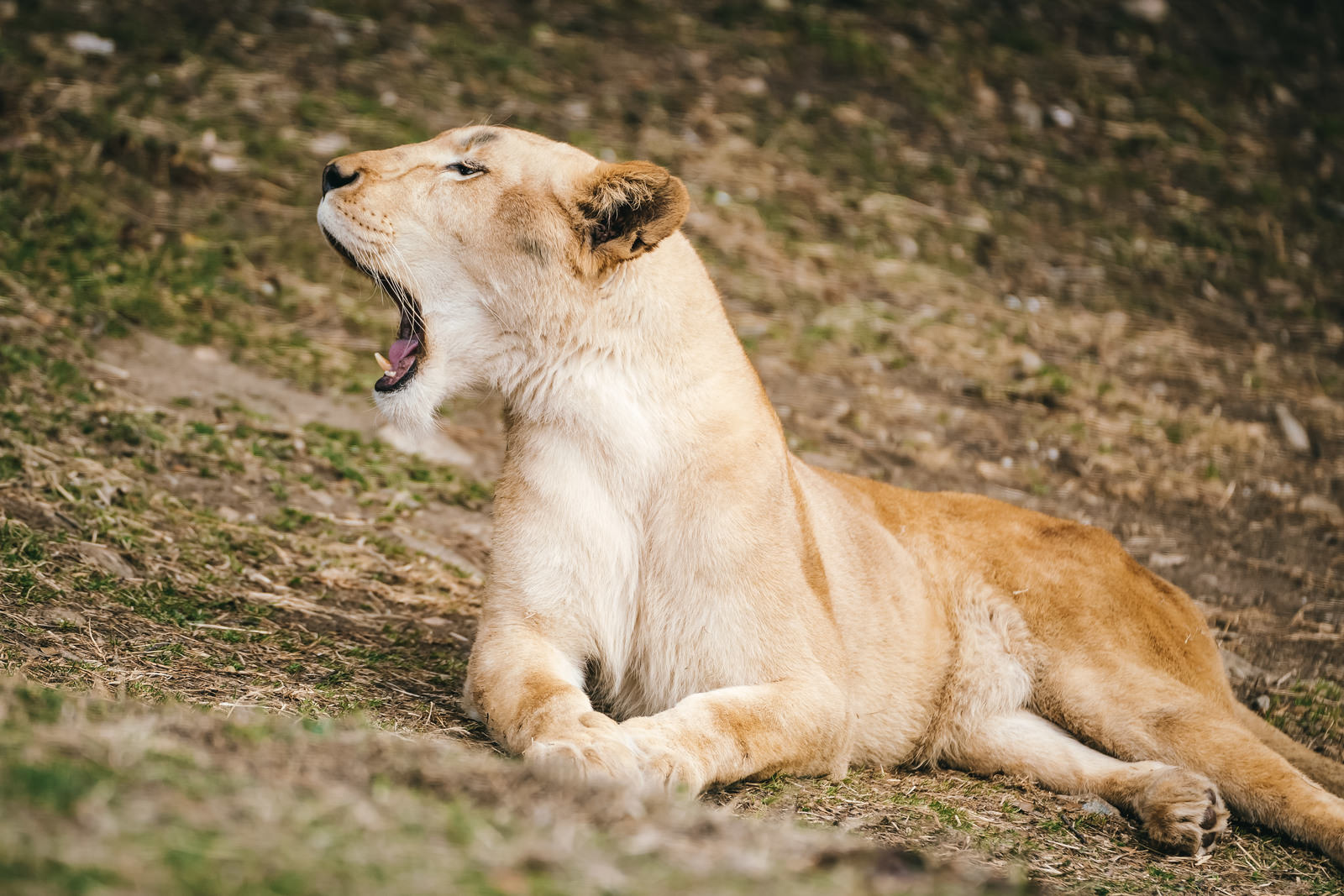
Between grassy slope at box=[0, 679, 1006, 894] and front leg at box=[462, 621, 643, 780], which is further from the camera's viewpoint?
front leg at box=[462, 621, 643, 780]

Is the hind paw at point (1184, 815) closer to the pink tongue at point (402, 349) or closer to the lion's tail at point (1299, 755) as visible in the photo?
the lion's tail at point (1299, 755)

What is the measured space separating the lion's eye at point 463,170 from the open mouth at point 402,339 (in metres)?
0.38

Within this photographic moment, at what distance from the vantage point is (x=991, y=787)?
13.5ft

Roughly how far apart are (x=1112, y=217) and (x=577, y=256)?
7112 mm

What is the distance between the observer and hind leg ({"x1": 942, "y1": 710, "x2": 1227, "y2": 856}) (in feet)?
12.2

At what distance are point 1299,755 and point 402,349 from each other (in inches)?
129

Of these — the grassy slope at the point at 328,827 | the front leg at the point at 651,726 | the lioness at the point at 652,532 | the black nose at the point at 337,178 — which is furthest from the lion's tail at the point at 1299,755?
the black nose at the point at 337,178

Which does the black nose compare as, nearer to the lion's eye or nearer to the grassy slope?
the lion's eye

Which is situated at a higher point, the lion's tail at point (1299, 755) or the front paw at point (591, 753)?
the front paw at point (591, 753)

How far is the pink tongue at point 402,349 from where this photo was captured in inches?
157

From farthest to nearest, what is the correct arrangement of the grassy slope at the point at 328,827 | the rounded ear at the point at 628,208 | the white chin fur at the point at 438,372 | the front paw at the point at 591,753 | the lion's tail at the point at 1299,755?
the lion's tail at the point at 1299,755 < the white chin fur at the point at 438,372 < the rounded ear at the point at 628,208 < the front paw at the point at 591,753 < the grassy slope at the point at 328,827

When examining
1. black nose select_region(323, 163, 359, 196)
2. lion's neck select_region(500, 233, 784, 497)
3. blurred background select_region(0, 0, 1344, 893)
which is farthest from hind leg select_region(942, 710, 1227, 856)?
black nose select_region(323, 163, 359, 196)

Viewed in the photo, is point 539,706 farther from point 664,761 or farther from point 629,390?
point 629,390

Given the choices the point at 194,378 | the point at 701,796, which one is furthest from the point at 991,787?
the point at 194,378
